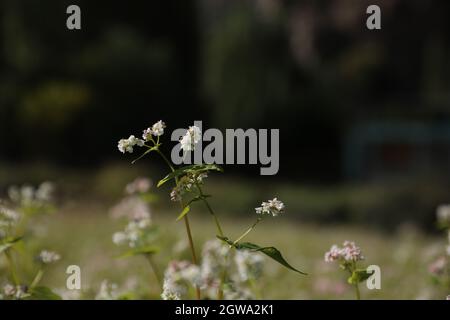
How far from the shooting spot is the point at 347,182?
1595 centimetres

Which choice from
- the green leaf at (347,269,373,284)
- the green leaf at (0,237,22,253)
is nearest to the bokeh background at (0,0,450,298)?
the green leaf at (0,237,22,253)

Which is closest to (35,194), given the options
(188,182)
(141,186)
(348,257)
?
(141,186)

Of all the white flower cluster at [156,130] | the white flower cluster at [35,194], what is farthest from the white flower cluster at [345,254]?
the white flower cluster at [35,194]

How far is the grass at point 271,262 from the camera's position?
3793mm

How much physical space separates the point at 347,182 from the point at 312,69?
286 centimetres

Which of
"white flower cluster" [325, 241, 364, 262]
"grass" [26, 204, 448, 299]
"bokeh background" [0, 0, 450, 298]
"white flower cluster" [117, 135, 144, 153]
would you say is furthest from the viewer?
"bokeh background" [0, 0, 450, 298]

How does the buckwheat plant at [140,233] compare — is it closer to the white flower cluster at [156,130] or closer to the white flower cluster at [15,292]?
the white flower cluster at [15,292]

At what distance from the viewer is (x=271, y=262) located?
5305mm

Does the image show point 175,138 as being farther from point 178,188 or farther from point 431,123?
point 431,123

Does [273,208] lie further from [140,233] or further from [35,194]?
[35,194]

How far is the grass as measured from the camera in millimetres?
3793

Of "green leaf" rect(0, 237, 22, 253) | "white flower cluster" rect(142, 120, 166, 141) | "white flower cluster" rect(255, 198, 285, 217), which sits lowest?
"green leaf" rect(0, 237, 22, 253)

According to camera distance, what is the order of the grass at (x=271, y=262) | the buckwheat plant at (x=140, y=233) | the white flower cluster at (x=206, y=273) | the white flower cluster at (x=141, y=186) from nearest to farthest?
the white flower cluster at (x=206, y=273), the buckwheat plant at (x=140, y=233), the white flower cluster at (x=141, y=186), the grass at (x=271, y=262)

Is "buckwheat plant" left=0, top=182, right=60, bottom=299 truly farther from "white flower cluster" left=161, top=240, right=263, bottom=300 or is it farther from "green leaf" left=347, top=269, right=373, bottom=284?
"green leaf" left=347, top=269, right=373, bottom=284
